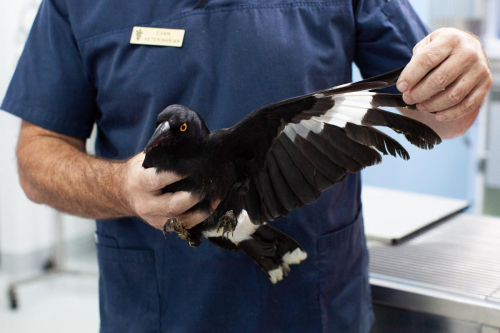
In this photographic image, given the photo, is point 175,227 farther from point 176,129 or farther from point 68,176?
point 68,176

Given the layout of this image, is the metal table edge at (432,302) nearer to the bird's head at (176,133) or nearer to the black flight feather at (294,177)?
the black flight feather at (294,177)

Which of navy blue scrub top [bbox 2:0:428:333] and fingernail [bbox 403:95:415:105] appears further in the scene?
navy blue scrub top [bbox 2:0:428:333]

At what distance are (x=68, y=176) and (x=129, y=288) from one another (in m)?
0.26

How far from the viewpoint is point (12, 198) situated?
369 centimetres

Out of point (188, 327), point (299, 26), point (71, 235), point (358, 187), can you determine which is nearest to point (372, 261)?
point (358, 187)

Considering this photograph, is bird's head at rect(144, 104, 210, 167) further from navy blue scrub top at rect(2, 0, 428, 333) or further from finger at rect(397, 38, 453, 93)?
finger at rect(397, 38, 453, 93)

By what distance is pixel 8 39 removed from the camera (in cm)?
358

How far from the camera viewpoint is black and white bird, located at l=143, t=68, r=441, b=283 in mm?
814

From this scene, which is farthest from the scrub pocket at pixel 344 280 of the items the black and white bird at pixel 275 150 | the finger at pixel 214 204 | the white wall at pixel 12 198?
the white wall at pixel 12 198

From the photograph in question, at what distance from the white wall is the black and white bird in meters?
2.90

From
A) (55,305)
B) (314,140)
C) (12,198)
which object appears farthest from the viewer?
(12,198)

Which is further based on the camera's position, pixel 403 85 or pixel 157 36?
pixel 157 36

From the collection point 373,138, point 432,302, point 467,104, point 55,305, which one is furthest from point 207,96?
point 55,305

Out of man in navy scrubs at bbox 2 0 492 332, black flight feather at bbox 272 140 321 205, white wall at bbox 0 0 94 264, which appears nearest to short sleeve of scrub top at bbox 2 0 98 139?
man in navy scrubs at bbox 2 0 492 332
